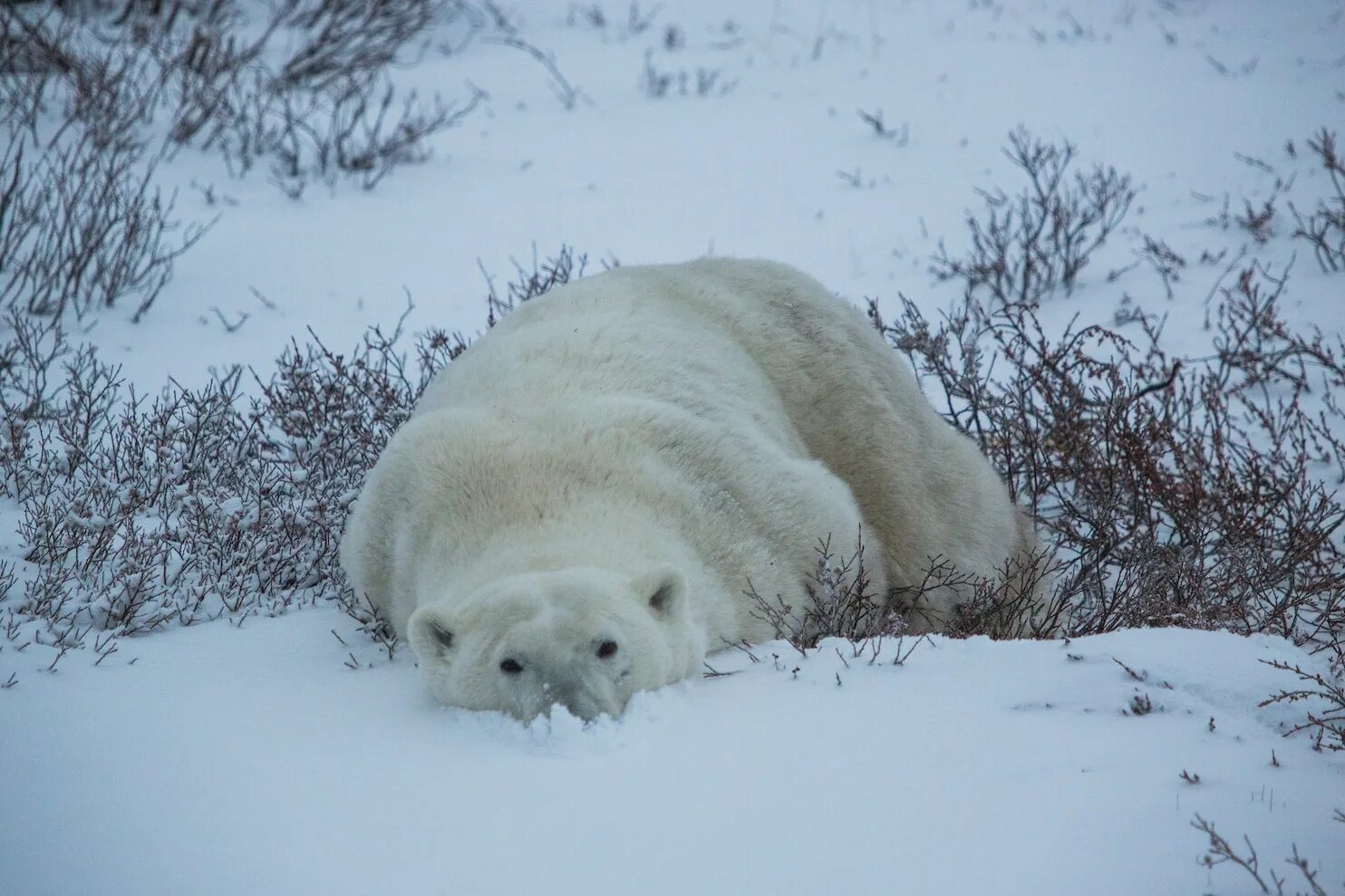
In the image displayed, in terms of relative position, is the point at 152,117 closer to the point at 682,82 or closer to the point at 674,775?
the point at 682,82

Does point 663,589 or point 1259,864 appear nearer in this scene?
point 1259,864

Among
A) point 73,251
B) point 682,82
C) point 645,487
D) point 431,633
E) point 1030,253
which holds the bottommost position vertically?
point 73,251

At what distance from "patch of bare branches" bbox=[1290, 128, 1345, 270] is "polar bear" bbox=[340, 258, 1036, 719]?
4186mm

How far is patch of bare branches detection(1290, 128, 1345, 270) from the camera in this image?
7156 millimetres

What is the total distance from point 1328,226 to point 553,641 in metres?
7.25

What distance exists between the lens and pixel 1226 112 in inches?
393

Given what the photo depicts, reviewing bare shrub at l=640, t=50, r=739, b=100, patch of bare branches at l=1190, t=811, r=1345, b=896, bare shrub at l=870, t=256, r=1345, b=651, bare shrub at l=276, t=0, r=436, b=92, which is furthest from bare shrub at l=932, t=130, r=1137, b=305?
bare shrub at l=276, t=0, r=436, b=92

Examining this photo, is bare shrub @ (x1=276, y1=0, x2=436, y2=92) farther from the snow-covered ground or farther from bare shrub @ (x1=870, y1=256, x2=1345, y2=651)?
the snow-covered ground

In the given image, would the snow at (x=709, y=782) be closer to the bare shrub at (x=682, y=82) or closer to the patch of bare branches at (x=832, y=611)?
the patch of bare branches at (x=832, y=611)

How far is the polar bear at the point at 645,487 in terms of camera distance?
2678 millimetres

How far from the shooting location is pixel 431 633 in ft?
8.91

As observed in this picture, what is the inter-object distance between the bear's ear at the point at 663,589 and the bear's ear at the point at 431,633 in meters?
0.49

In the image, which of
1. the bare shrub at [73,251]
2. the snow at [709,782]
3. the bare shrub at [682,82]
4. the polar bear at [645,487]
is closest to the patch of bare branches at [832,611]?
the polar bear at [645,487]

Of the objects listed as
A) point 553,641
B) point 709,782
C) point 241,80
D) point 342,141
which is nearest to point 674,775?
point 709,782
